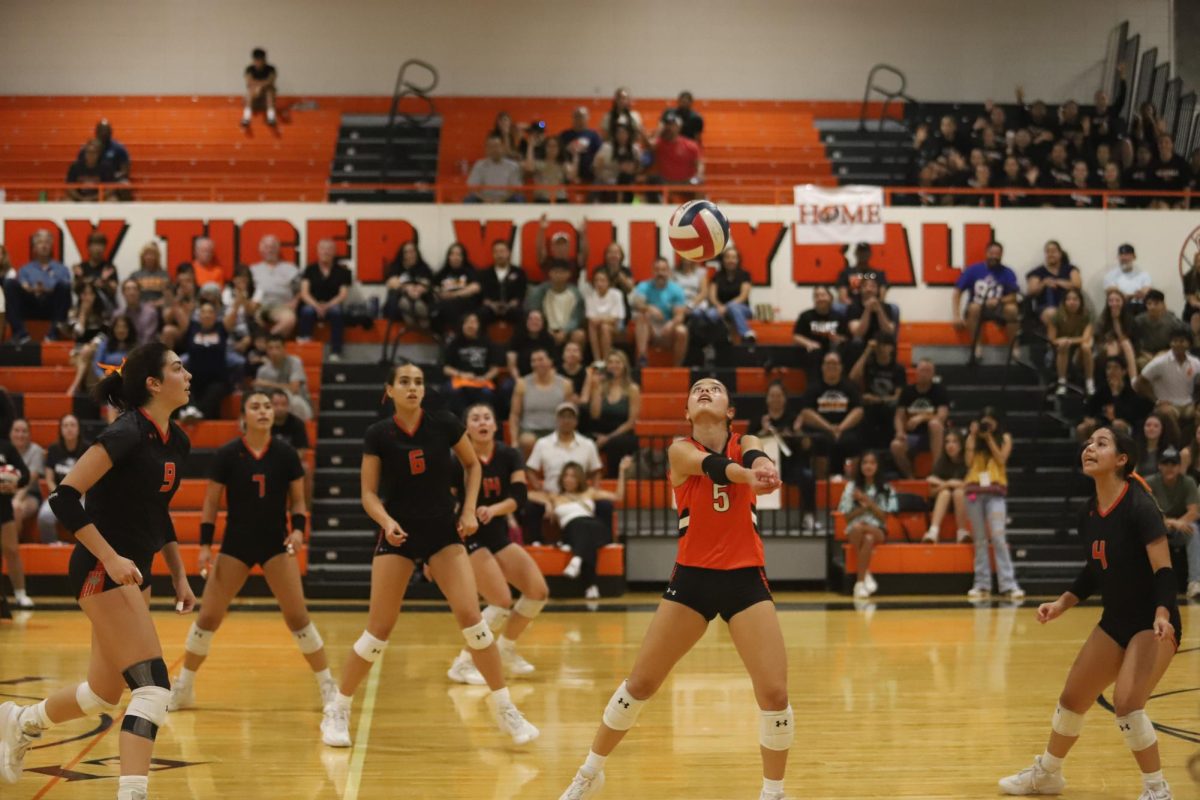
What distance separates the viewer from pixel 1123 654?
5785 millimetres

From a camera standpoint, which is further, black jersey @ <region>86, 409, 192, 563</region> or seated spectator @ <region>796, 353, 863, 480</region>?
seated spectator @ <region>796, 353, 863, 480</region>

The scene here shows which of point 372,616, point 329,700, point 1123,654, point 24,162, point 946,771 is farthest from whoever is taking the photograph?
point 24,162

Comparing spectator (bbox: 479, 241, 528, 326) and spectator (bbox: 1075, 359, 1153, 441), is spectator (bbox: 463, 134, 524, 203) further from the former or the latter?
spectator (bbox: 1075, 359, 1153, 441)

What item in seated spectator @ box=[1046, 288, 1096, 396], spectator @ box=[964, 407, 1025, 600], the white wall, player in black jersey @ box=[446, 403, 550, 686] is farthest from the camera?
the white wall

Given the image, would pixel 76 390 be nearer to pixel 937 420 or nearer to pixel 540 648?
pixel 540 648

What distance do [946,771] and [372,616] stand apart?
3.14 m

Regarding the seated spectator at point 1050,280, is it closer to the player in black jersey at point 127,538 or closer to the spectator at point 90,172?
the spectator at point 90,172

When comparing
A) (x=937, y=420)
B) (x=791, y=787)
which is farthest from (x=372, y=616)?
(x=937, y=420)

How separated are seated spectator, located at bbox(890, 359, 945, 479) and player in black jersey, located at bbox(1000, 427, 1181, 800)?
27.3 ft

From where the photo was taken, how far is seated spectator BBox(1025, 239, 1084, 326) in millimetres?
17109

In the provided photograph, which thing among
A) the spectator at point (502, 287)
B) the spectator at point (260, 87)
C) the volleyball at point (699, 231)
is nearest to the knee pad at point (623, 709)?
the volleyball at point (699, 231)

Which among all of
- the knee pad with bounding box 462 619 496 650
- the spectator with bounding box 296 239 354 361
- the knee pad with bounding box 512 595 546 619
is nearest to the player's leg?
the knee pad with bounding box 462 619 496 650

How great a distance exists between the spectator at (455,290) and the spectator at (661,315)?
6.86ft

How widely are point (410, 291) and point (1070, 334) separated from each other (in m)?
8.61
